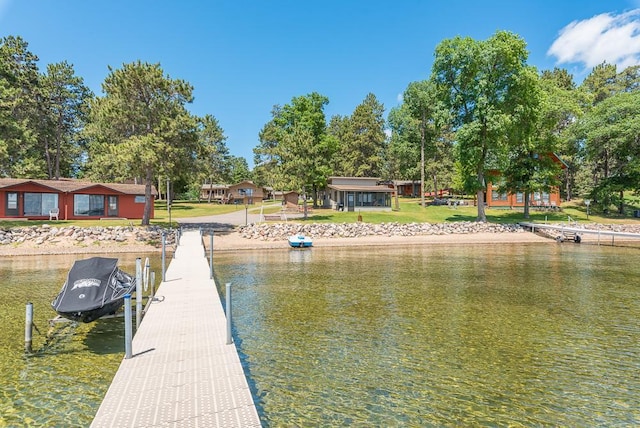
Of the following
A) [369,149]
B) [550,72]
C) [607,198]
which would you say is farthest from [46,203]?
[550,72]

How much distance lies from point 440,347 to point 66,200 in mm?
43339

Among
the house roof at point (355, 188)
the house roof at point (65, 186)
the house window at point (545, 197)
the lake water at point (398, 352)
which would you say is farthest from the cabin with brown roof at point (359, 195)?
the lake water at point (398, 352)

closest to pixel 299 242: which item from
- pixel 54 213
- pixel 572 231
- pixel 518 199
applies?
pixel 54 213

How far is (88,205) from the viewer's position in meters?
42.2

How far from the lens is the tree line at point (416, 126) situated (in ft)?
103

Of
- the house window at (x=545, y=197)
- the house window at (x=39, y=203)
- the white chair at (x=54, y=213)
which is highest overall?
the house window at (x=545, y=197)

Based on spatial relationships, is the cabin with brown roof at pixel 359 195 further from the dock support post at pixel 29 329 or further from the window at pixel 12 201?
the dock support post at pixel 29 329

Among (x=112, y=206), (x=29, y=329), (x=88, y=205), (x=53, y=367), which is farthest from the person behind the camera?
(x=112, y=206)

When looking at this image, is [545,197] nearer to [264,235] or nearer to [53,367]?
[264,235]

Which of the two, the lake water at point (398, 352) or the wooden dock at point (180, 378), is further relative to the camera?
the lake water at point (398, 352)

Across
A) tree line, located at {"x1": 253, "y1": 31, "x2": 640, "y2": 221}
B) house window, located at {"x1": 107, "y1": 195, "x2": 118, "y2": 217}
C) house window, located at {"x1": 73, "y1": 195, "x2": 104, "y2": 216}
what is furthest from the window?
tree line, located at {"x1": 253, "y1": 31, "x2": 640, "y2": 221}

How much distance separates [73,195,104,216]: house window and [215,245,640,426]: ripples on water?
29637mm

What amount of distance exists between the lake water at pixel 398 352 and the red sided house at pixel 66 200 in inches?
971

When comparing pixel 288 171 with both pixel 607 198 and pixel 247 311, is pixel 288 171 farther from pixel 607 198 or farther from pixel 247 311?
pixel 607 198
